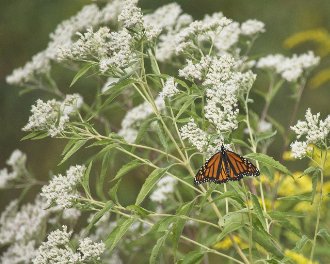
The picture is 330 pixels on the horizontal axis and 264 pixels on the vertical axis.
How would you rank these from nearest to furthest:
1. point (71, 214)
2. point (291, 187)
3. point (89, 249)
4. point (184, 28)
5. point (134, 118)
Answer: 1. point (89, 249)
2. point (184, 28)
3. point (71, 214)
4. point (134, 118)
5. point (291, 187)

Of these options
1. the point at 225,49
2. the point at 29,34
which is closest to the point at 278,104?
the point at 29,34

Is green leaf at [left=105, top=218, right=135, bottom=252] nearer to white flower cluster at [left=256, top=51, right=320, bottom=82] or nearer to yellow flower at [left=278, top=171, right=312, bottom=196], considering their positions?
white flower cluster at [left=256, top=51, right=320, bottom=82]

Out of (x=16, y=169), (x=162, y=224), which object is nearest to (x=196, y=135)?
(x=162, y=224)

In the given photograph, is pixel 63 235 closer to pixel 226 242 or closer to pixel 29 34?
pixel 226 242

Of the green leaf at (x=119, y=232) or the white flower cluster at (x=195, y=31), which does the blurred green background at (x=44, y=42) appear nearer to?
the white flower cluster at (x=195, y=31)

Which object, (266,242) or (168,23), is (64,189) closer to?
(266,242)

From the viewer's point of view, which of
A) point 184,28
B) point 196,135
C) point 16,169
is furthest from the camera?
point 16,169

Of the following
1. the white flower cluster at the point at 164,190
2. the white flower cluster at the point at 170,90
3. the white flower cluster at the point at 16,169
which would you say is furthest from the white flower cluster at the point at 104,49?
the white flower cluster at the point at 16,169

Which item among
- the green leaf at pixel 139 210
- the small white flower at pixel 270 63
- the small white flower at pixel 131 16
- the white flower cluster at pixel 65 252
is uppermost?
the small white flower at pixel 270 63
